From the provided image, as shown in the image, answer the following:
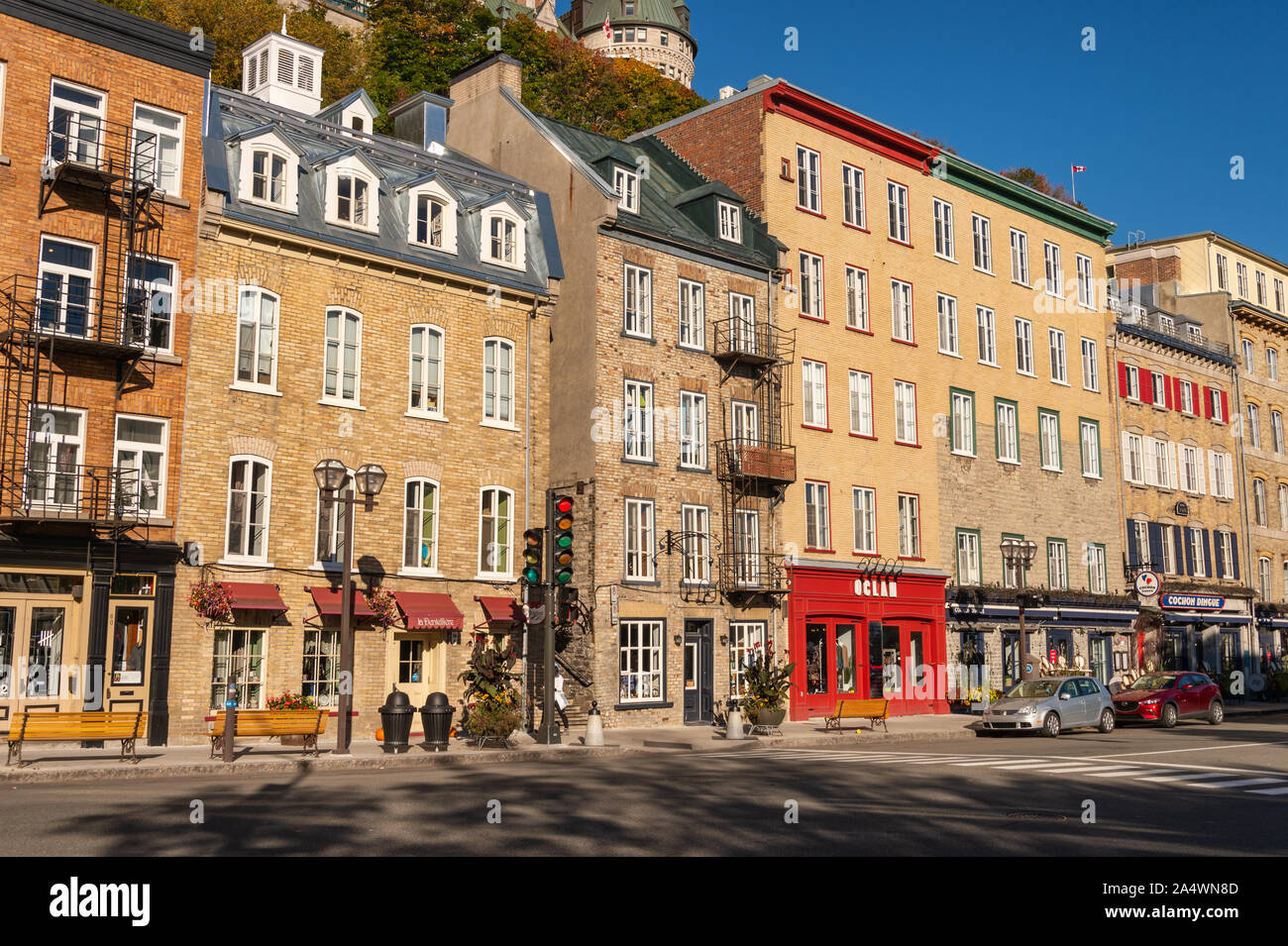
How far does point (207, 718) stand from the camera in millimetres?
23828

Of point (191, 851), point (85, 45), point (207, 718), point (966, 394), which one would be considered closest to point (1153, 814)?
point (191, 851)

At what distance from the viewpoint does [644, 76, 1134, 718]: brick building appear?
36.1 metres

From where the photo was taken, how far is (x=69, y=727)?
1878 centimetres

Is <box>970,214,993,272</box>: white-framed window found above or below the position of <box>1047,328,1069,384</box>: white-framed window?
above

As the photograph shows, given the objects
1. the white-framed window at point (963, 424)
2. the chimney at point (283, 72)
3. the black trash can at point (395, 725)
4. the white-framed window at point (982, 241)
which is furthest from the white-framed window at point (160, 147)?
the white-framed window at point (982, 241)

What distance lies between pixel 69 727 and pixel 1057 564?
3488 cm

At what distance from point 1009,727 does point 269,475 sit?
58.9ft

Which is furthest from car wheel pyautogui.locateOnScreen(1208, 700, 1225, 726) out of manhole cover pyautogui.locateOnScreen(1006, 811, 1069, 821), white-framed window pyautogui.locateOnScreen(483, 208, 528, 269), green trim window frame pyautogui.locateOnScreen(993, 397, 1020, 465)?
manhole cover pyautogui.locateOnScreen(1006, 811, 1069, 821)

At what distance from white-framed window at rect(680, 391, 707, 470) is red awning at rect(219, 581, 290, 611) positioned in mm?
11863

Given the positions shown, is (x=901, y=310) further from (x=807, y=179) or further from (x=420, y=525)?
(x=420, y=525)

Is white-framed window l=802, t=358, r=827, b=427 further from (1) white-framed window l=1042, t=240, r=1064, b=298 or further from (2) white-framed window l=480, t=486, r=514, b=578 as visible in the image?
(1) white-framed window l=1042, t=240, r=1064, b=298

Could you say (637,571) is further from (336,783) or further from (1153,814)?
(1153,814)

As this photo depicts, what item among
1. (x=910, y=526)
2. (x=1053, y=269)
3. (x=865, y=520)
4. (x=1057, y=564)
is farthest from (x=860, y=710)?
(x=1053, y=269)

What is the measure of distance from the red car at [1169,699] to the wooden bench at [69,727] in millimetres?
25127
